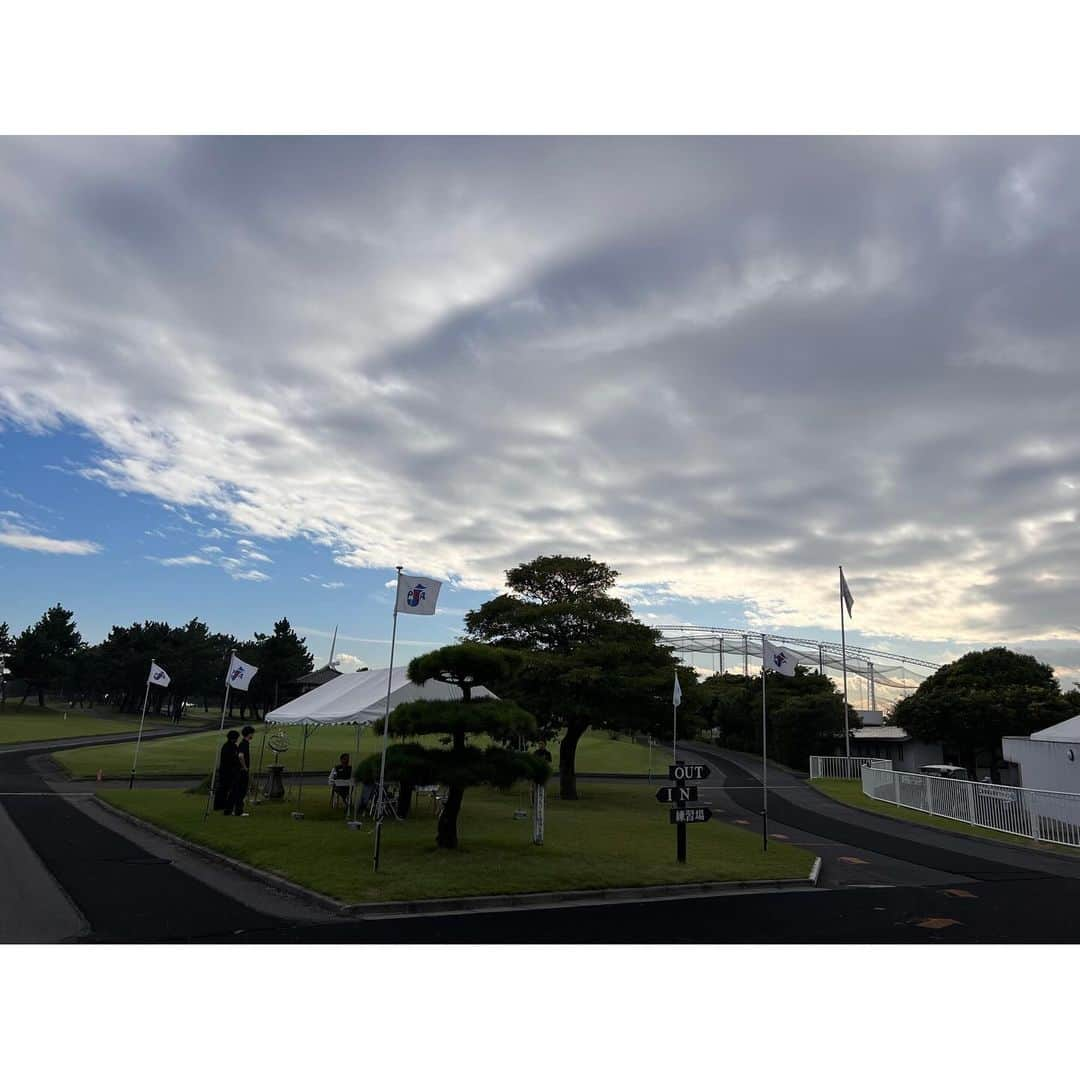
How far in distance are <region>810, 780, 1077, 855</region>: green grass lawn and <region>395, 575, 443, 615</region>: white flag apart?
15.5 metres

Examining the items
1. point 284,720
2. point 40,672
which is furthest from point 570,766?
point 40,672

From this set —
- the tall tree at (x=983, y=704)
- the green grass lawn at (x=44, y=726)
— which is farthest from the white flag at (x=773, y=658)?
the green grass lawn at (x=44, y=726)

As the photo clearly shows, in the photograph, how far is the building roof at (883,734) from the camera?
4538cm

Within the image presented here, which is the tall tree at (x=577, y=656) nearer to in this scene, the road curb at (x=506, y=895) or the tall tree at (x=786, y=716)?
the tall tree at (x=786, y=716)

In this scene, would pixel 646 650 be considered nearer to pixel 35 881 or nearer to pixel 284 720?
pixel 284 720

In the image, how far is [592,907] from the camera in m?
10.3

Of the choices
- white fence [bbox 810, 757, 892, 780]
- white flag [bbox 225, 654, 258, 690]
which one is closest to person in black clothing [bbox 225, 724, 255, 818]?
white flag [bbox 225, 654, 258, 690]

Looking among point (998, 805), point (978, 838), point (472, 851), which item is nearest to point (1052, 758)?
point (998, 805)

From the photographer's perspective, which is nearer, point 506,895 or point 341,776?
point 506,895

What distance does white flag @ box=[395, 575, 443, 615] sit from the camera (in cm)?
1344

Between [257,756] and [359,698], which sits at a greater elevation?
[359,698]

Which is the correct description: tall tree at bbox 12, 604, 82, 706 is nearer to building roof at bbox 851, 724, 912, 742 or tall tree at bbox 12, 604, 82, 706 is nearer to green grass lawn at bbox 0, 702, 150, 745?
green grass lawn at bbox 0, 702, 150, 745

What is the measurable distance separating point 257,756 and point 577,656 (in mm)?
23892

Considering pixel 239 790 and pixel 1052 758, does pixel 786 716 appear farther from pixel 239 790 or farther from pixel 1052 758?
pixel 239 790
